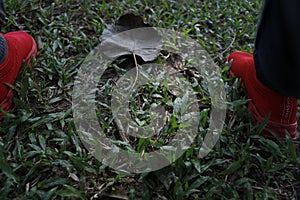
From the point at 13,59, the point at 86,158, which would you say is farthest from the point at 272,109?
the point at 13,59

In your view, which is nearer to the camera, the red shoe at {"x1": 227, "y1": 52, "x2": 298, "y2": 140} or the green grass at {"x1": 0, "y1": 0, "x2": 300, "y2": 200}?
the green grass at {"x1": 0, "y1": 0, "x2": 300, "y2": 200}

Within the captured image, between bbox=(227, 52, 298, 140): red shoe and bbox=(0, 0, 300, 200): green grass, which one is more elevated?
bbox=(227, 52, 298, 140): red shoe

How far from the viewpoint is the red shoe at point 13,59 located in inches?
52.4

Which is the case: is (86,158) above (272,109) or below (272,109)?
below

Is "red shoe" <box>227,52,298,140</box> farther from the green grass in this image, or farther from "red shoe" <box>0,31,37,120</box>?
"red shoe" <box>0,31,37,120</box>

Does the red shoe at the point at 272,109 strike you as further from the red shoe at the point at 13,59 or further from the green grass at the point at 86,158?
the red shoe at the point at 13,59

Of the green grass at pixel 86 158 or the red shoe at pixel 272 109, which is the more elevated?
the red shoe at pixel 272 109

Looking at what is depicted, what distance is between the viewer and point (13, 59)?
4.66ft

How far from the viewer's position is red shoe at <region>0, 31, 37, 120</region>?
133cm

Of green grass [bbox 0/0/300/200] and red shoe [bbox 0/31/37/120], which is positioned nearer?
green grass [bbox 0/0/300/200]

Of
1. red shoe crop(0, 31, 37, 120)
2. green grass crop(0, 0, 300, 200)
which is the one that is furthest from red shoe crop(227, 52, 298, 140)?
red shoe crop(0, 31, 37, 120)

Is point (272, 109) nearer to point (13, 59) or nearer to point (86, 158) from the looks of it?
point (86, 158)

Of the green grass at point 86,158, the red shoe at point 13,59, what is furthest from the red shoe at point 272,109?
the red shoe at point 13,59

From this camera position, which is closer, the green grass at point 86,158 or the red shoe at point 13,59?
the green grass at point 86,158
